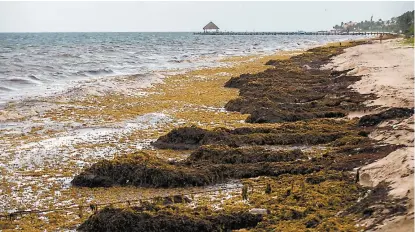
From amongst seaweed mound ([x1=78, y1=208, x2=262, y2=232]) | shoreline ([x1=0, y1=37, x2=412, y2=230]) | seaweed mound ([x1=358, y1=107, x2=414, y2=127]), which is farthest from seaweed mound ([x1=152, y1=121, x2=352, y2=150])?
seaweed mound ([x1=78, y1=208, x2=262, y2=232])

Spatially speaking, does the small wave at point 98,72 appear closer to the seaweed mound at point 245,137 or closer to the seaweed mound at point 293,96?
the seaweed mound at point 293,96

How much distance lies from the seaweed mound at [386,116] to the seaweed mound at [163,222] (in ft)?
24.8

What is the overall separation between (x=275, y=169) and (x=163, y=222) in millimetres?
3804

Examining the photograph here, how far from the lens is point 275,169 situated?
34.1 ft

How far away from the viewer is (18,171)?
11328 millimetres

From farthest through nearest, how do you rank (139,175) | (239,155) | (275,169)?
(239,155), (275,169), (139,175)

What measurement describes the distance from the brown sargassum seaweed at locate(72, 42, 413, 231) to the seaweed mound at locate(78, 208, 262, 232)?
0.06 feet

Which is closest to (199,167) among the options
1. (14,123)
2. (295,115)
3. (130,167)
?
(130,167)

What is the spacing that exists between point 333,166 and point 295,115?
636 centimetres

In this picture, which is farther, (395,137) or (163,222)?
(395,137)

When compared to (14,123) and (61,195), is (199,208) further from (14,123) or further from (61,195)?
(14,123)

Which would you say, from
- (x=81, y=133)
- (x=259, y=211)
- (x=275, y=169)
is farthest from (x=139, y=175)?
(x=81, y=133)

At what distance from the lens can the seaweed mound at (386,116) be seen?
13.2 metres

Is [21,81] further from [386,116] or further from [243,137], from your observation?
[386,116]
